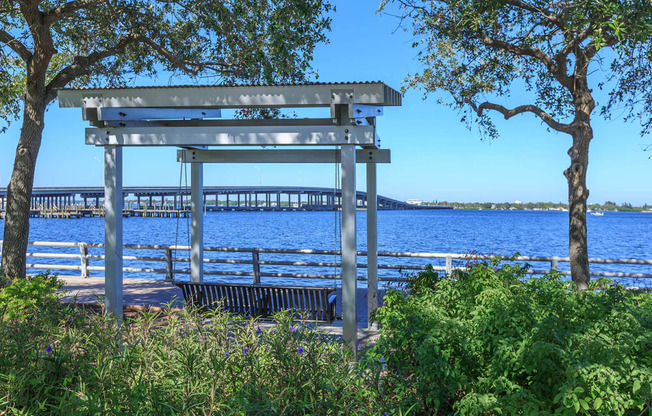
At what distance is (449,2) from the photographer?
351 inches

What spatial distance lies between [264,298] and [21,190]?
4672 mm

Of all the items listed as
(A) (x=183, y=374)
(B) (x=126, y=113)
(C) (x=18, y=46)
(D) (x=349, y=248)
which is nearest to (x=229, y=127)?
(B) (x=126, y=113)

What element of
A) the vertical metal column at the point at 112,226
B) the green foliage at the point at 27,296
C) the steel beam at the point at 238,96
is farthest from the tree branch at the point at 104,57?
the green foliage at the point at 27,296

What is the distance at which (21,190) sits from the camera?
8.40 m

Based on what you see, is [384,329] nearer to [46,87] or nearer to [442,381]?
[442,381]

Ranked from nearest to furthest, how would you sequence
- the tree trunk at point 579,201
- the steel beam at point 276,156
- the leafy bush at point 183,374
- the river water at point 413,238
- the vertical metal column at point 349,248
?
the leafy bush at point 183,374 < the vertical metal column at point 349,248 < the steel beam at point 276,156 < the tree trunk at point 579,201 < the river water at point 413,238

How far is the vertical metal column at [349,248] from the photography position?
18.3 feet

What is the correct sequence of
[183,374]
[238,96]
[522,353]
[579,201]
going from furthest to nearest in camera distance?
[579,201], [238,96], [522,353], [183,374]

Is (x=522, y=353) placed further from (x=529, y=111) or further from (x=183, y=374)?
(x=529, y=111)

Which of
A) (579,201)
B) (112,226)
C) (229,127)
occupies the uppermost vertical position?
(229,127)

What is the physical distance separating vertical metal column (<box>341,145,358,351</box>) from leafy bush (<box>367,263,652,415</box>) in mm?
1238

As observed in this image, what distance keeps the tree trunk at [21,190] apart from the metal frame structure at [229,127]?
273cm

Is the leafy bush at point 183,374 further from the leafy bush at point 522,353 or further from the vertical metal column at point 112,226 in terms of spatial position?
the vertical metal column at point 112,226

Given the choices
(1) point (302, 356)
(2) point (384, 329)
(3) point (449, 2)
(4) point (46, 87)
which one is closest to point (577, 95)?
(3) point (449, 2)
